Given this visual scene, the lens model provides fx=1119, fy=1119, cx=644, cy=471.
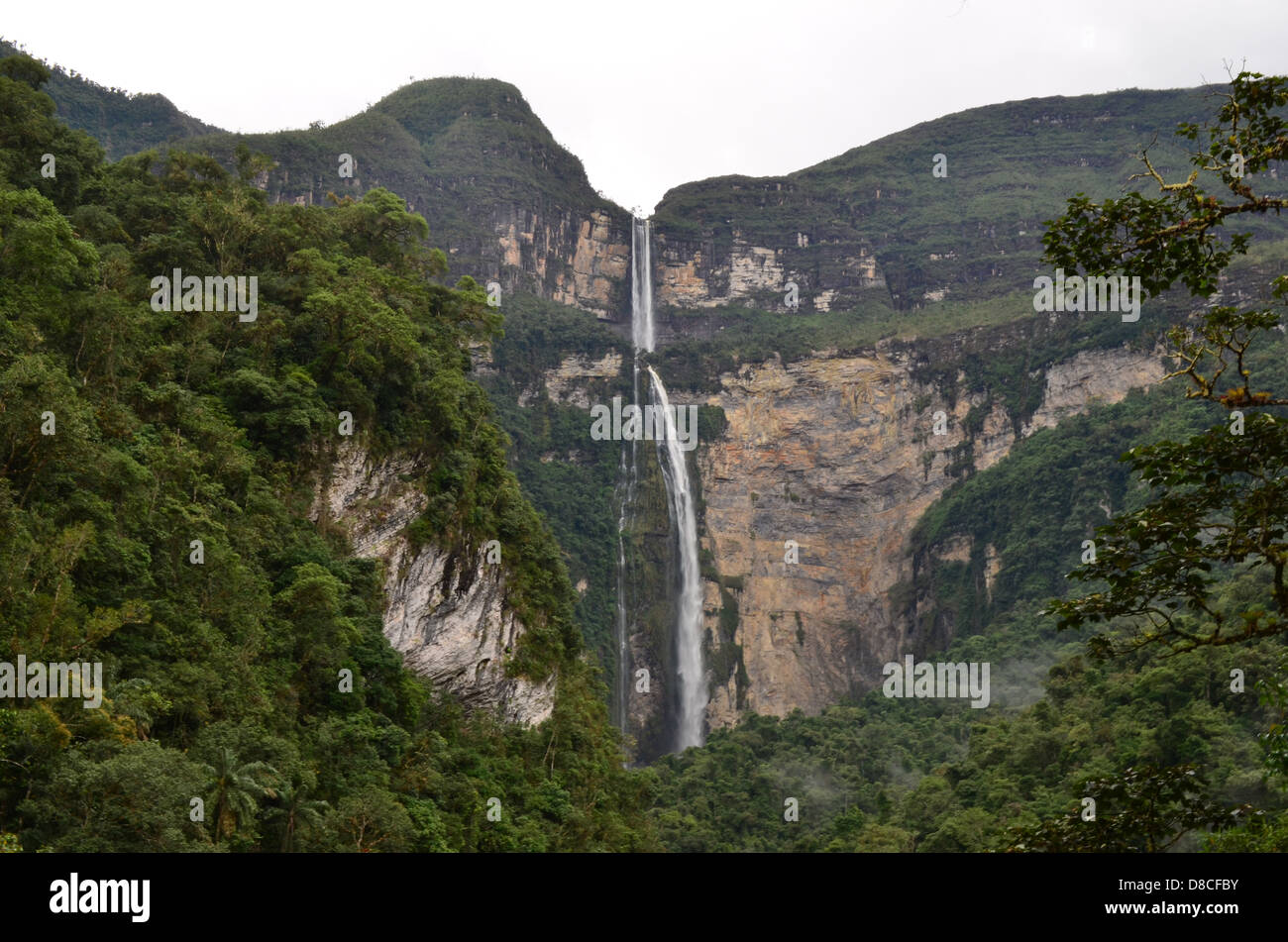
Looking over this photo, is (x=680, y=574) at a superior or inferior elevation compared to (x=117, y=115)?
inferior

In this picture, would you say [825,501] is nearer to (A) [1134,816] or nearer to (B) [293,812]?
(B) [293,812]

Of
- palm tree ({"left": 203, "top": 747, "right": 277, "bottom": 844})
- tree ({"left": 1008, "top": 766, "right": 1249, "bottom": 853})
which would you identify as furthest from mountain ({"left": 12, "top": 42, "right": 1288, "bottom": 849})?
tree ({"left": 1008, "top": 766, "right": 1249, "bottom": 853})

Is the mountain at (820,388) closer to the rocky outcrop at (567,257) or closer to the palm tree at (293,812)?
the rocky outcrop at (567,257)

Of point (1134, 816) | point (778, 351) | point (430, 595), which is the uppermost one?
point (778, 351)

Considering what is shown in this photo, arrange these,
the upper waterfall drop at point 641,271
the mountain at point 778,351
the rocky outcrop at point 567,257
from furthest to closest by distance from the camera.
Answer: the upper waterfall drop at point 641,271
the rocky outcrop at point 567,257
the mountain at point 778,351

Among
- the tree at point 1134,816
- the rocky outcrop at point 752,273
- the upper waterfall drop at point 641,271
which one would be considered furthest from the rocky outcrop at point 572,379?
the tree at point 1134,816

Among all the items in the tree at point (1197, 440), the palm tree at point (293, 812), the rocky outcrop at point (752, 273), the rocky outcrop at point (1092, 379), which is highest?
the rocky outcrop at point (752, 273)

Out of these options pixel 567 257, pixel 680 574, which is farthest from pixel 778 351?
pixel 567 257
